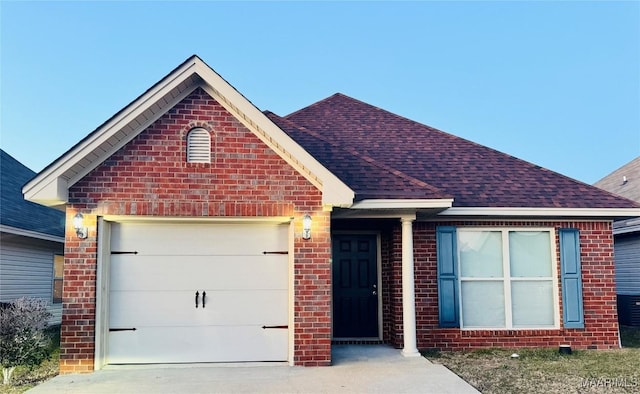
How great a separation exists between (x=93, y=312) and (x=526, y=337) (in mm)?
7179

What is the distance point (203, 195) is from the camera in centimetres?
814

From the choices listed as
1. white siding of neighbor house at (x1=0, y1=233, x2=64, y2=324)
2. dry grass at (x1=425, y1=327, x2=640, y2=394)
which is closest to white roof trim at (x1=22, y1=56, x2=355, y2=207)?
dry grass at (x1=425, y1=327, x2=640, y2=394)

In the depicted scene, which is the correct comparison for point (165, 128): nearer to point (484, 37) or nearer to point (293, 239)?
point (293, 239)

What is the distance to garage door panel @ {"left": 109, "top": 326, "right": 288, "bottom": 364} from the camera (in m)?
8.20

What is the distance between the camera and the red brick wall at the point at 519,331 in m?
9.77

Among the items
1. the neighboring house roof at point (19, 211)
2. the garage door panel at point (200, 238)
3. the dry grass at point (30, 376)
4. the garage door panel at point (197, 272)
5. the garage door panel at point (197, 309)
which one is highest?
the neighboring house roof at point (19, 211)

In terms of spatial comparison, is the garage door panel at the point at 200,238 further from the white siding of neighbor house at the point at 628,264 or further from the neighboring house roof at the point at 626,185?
the white siding of neighbor house at the point at 628,264

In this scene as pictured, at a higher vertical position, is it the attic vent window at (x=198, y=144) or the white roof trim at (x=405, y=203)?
the attic vent window at (x=198, y=144)

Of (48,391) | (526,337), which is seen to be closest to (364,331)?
(526,337)

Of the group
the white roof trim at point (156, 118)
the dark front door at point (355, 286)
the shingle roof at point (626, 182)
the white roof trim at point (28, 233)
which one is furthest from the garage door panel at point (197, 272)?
the shingle roof at point (626, 182)

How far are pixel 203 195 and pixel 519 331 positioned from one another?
6.01 metres

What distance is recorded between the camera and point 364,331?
10.5 metres

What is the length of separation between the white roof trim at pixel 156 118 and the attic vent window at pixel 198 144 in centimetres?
51

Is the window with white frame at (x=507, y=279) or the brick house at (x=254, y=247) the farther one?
the window with white frame at (x=507, y=279)
